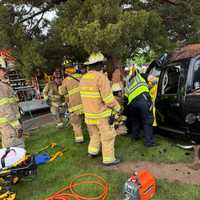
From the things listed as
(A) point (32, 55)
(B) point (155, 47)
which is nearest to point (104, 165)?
(A) point (32, 55)

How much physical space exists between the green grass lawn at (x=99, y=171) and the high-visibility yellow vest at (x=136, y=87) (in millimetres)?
1101

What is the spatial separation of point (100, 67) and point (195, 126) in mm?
1884

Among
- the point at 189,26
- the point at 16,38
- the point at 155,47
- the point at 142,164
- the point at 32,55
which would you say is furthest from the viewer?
the point at 189,26

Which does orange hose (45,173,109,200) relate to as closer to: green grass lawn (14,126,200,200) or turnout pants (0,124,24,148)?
green grass lawn (14,126,200,200)

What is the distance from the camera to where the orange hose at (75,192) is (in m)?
3.27

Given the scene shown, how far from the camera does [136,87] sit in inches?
183

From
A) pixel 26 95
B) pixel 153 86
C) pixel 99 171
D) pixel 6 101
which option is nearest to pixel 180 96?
pixel 153 86

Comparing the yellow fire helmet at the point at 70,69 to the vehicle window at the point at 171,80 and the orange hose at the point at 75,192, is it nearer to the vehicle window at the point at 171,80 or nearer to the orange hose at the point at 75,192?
the vehicle window at the point at 171,80

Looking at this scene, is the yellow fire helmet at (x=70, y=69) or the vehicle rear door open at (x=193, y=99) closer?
the vehicle rear door open at (x=193, y=99)

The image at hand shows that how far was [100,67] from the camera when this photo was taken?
418cm

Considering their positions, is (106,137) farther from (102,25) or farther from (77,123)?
(102,25)

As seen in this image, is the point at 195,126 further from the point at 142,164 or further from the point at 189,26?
the point at 189,26

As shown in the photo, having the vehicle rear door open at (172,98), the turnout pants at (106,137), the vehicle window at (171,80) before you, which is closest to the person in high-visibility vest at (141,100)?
the vehicle rear door open at (172,98)

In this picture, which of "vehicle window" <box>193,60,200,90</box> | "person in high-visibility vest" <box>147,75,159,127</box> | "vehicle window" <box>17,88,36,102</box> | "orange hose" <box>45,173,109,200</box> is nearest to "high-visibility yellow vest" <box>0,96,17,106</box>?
"orange hose" <box>45,173,109,200</box>
